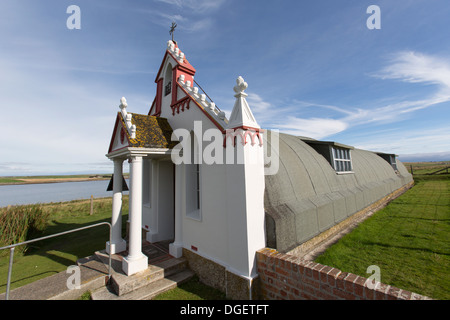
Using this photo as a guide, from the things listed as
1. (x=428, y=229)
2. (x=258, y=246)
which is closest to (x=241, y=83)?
(x=258, y=246)

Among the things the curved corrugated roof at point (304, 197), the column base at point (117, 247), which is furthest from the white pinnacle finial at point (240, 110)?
the column base at point (117, 247)

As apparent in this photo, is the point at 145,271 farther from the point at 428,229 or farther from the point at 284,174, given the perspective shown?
the point at 428,229

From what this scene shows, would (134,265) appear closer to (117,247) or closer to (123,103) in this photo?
(117,247)

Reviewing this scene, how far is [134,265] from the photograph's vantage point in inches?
215

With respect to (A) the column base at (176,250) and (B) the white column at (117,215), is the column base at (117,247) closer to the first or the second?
(B) the white column at (117,215)

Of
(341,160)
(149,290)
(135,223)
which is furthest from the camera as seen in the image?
(341,160)

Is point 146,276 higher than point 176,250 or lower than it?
lower

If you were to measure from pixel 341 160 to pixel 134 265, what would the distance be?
11.4 m

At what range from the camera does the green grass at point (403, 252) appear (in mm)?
4797

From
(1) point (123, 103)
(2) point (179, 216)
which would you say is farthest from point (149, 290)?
(1) point (123, 103)

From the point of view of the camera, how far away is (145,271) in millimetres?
5566

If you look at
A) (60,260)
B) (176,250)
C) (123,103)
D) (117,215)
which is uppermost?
(123,103)

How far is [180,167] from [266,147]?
312 centimetres
